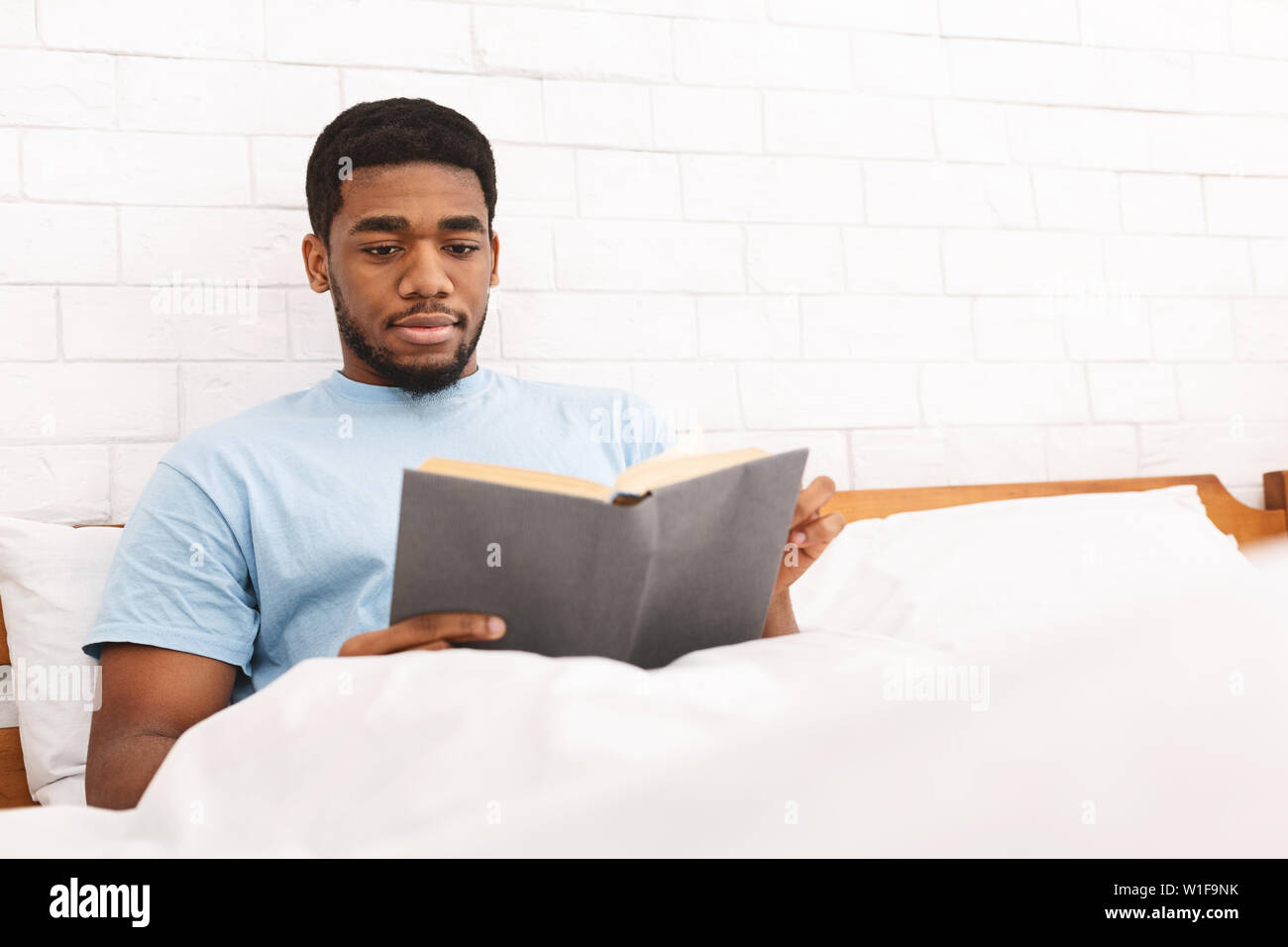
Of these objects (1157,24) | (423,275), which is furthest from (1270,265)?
(423,275)

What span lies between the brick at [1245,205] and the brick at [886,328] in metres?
0.49

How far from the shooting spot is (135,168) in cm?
136

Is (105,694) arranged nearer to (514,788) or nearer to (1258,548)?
(514,788)

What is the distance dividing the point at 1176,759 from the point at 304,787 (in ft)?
1.42

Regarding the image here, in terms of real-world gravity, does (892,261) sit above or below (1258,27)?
below

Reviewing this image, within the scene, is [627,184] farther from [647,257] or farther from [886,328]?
[886,328]

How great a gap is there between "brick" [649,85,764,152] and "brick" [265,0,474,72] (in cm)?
28

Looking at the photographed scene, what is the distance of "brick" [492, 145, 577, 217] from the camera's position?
1.49 m

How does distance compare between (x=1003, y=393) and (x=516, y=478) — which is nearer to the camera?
(x=516, y=478)

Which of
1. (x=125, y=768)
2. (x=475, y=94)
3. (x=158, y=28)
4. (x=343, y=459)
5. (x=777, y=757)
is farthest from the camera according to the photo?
(x=475, y=94)

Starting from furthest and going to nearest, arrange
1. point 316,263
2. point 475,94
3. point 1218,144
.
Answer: point 1218,144 → point 475,94 → point 316,263

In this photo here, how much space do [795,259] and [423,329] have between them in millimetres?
647

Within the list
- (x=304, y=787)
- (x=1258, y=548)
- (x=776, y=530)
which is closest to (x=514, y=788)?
(x=304, y=787)

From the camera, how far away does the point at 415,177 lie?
118 centimetres
